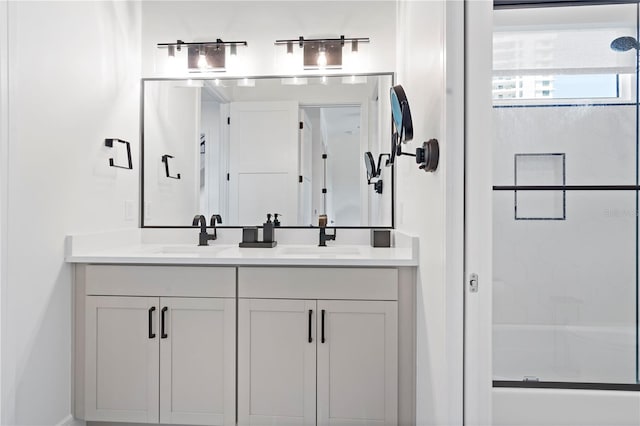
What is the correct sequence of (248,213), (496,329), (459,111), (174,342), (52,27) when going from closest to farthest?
1. (459,111)
2. (496,329)
3. (52,27)
4. (174,342)
5. (248,213)

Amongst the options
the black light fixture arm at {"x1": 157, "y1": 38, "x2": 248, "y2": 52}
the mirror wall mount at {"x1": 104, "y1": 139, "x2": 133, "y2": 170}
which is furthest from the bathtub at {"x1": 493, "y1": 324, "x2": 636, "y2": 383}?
the black light fixture arm at {"x1": 157, "y1": 38, "x2": 248, "y2": 52}

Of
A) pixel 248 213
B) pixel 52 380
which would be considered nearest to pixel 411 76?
pixel 248 213

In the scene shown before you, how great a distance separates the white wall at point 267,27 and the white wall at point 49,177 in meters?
0.36

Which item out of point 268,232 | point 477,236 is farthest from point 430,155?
point 268,232

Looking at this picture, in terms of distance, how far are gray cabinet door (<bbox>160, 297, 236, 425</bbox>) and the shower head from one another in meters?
1.68

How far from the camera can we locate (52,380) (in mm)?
1656

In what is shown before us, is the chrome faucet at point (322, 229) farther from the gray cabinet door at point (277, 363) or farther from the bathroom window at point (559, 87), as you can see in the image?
the bathroom window at point (559, 87)

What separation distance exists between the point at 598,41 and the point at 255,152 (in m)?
1.70

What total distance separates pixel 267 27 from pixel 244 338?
179 cm

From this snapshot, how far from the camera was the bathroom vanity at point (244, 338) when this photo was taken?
5.55 feet

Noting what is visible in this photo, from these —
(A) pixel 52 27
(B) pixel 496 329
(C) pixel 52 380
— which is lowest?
(C) pixel 52 380

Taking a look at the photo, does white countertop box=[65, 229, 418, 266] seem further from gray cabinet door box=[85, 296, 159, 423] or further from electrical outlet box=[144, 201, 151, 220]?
gray cabinet door box=[85, 296, 159, 423]

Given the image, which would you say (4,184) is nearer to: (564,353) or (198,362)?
(198,362)

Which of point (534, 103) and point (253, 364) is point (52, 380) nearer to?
point (253, 364)
